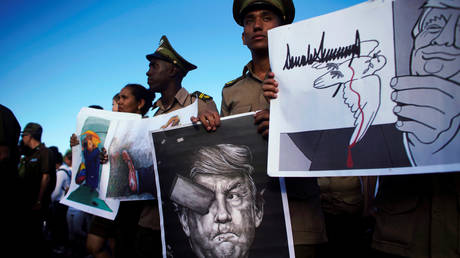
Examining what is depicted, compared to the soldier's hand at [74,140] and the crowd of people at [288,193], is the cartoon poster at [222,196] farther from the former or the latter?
the soldier's hand at [74,140]

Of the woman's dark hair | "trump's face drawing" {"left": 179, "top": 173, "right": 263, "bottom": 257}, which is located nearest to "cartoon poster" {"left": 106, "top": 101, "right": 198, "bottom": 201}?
"trump's face drawing" {"left": 179, "top": 173, "right": 263, "bottom": 257}

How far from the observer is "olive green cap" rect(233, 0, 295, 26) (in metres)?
1.92

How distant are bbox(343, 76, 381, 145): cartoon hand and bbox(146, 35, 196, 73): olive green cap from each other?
7.59 feet

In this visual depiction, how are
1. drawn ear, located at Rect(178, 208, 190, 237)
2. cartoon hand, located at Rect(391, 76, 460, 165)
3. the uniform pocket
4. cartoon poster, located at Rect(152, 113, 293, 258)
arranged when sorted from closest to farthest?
cartoon hand, located at Rect(391, 76, 460, 165) < cartoon poster, located at Rect(152, 113, 293, 258) < drawn ear, located at Rect(178, 208, 190, 237) < the uniform pocket

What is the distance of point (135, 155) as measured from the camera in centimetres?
231

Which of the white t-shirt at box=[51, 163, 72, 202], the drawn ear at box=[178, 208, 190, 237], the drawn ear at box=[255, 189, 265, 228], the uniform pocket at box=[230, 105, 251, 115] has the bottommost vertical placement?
the white t-shirt at box=[51, 163, 72, 202]

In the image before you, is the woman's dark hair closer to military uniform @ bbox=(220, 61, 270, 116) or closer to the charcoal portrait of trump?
military uniform @ bbox=(220, 61, 270, 116)

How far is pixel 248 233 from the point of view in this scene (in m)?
1.46

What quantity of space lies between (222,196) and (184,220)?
281mm

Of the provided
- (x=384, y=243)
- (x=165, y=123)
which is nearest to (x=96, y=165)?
(x=165, y=123)

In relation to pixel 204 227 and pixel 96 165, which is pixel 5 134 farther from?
pixel 204 227

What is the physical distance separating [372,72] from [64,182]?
6.65 metres

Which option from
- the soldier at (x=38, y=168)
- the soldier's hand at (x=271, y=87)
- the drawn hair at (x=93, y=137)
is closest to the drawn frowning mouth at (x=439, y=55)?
the soldier's hand at (x=271, y=87)

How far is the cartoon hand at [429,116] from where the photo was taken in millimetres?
1069
